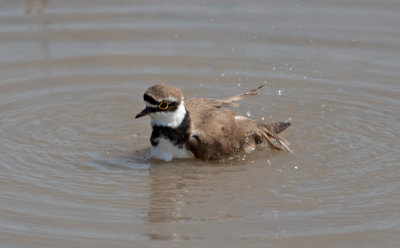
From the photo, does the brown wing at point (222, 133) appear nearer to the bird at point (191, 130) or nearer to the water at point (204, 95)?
the bird at point (191, 130)

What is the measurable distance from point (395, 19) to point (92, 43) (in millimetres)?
5155

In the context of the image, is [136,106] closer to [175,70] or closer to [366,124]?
[175,70]

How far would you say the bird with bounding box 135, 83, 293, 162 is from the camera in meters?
8.80

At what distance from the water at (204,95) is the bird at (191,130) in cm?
17

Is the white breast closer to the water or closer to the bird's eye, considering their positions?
the water

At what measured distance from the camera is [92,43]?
12836mm

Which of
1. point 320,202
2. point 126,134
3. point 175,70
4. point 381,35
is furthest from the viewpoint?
point 381,35

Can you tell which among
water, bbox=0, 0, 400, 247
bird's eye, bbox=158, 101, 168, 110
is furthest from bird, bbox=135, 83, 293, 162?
water, bbox=0, 0, 400, 247

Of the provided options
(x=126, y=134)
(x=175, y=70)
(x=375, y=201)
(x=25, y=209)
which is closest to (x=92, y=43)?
(x=175, y=70)

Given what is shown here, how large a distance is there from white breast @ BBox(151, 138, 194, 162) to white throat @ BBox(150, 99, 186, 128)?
19 cm

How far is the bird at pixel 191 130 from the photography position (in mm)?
8797

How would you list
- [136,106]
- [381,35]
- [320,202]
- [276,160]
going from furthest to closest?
[381,35], [136,106], [276,160], [320,202]

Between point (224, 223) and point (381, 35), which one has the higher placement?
point (381, 35)

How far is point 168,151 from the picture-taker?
8.98m
